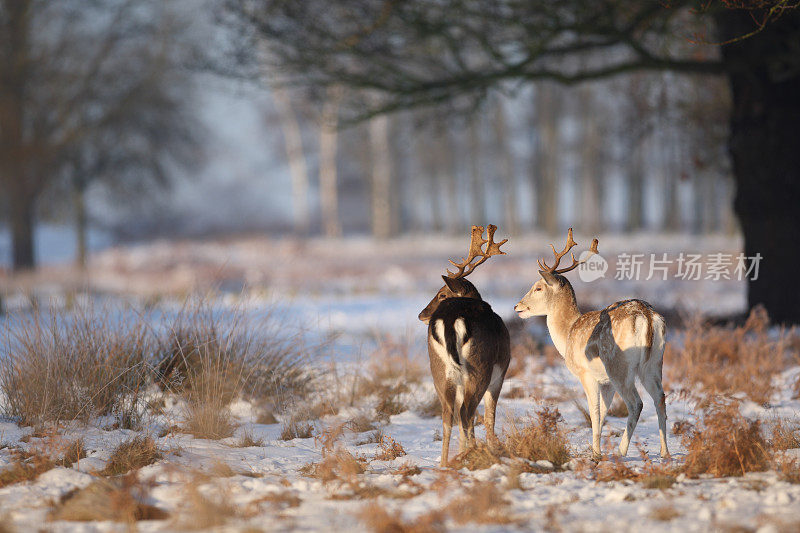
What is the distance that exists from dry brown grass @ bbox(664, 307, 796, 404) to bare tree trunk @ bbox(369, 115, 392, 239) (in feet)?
77.7

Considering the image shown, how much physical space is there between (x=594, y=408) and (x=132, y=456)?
2.99 meters

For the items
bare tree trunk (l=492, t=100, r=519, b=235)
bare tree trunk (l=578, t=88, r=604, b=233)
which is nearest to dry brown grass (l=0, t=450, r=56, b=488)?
bare tree trunk (l=578, t=88, r=604, b=233)

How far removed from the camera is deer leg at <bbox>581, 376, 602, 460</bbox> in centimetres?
467

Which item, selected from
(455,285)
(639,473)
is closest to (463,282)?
(455,285)

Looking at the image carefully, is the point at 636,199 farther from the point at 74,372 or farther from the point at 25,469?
the point at 25,469

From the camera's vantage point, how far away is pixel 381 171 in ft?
104

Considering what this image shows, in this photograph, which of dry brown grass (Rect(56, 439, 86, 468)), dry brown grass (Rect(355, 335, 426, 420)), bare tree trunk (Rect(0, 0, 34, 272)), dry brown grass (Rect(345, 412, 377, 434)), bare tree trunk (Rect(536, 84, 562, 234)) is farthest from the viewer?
bare tree trunk (Rect(536, 84, 562, 234))

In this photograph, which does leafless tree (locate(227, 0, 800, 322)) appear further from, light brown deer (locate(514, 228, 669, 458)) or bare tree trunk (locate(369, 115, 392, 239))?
bare tree trunk (locate(369, 115, 392, 239))

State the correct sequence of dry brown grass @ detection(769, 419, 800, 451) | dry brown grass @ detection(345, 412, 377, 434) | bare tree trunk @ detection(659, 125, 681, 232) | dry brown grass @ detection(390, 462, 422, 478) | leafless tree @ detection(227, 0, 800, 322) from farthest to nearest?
bare tree trunk @ detection(659, 125, 681, 232), leafless tree @ detection(227, 0, 800, 322), dry brown grass @ detection(345, 412, 377, 434), dry brown grass @ detection(769, 419, 800, 451), dry brown grass @ detection(390, 462, 422, 478)

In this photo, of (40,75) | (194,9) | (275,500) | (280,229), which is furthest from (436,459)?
(280,229)

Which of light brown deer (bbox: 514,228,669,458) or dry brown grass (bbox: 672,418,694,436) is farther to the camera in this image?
dry brown grass (bbox: 672,418,694,436)

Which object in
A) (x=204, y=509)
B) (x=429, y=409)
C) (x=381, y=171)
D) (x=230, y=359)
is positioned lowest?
(x=429, y=409)

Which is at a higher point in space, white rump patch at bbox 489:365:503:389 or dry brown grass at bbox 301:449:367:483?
white rump patch at bbox 489:365:503:389

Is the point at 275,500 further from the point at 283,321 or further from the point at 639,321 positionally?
the point at 283,321
